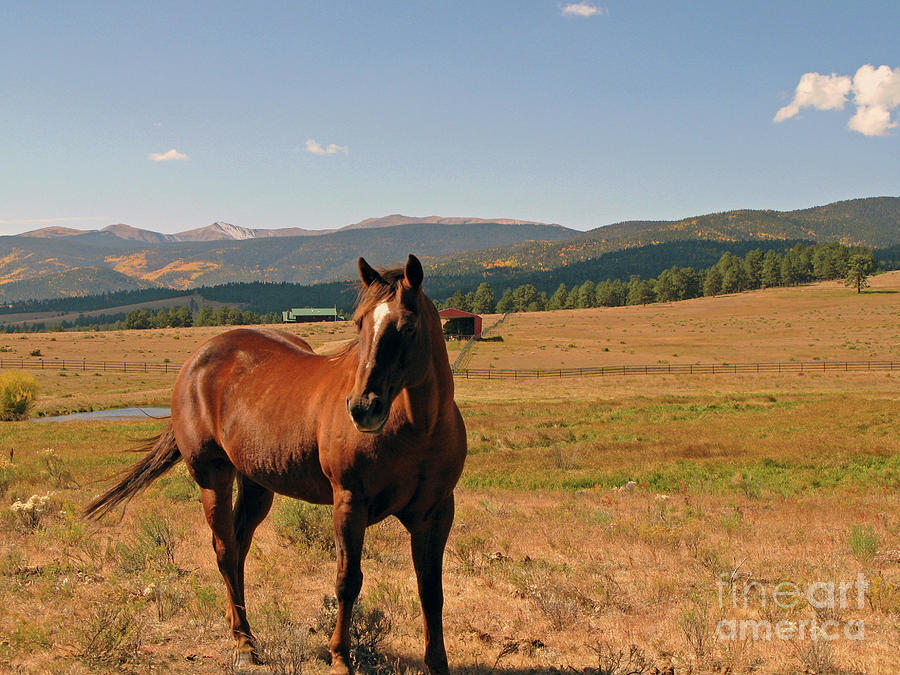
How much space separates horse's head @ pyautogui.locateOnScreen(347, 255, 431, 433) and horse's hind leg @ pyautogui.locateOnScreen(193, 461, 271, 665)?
245cm

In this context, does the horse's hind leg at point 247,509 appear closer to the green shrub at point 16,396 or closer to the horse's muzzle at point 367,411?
the horse's muzzle at point 367,411

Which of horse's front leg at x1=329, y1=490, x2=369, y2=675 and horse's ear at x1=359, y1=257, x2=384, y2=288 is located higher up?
horse's ear at x1=359, y1=257, x2=384, y2=288

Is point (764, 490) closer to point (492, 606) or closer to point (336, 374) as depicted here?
point (492, 606)

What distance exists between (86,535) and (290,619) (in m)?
4.49

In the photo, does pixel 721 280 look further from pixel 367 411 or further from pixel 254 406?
pixel 367 411

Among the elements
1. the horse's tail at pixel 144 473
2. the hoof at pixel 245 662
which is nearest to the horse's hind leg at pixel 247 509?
the hoof at pixel 245 662

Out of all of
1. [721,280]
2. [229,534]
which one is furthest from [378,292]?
[721,280]

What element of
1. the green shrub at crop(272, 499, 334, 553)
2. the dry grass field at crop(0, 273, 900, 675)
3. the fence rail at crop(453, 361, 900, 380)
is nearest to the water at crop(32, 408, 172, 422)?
the dry grass field at crop(0, 273, 900, 675)

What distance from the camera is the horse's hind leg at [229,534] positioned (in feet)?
16.8

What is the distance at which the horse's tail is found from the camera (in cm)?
624

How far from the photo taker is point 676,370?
180 feet

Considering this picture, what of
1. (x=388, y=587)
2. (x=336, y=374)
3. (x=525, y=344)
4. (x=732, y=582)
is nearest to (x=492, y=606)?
(x=388, y=587)

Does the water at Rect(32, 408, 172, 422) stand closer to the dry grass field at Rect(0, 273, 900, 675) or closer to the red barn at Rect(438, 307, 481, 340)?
the dry grass field at Rect(0, 273, 900, 675)

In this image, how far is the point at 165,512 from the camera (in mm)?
10031
